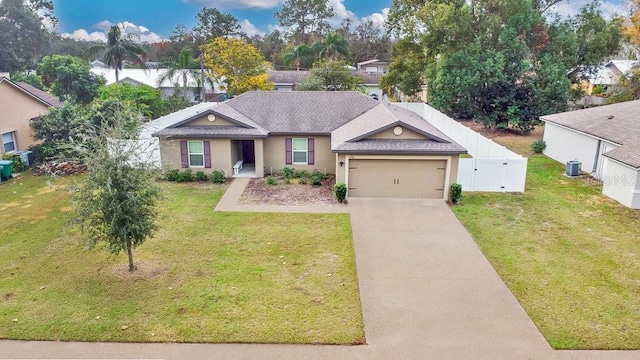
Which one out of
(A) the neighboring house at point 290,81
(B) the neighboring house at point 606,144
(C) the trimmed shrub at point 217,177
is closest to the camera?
(B) the neighboring house at point 606,144

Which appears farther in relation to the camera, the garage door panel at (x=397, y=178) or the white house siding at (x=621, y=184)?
the garage door panel at (x=397, y=178)

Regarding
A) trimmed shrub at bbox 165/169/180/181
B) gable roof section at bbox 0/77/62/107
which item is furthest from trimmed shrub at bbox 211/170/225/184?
gable roof section at bbox 0/77/62/107

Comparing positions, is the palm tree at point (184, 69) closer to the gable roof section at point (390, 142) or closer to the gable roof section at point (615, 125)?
the gable roof section at point (390, 142)

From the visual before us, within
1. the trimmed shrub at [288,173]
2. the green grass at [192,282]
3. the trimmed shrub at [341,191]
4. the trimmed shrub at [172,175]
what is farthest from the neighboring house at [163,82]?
the green grass at [192,282]

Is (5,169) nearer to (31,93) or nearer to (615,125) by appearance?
(31,93)

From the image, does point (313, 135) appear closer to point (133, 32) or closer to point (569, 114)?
point (569, 114)

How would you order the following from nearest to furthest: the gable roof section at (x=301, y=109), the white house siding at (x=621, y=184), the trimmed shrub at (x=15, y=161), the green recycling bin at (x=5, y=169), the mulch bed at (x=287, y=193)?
the white house siding at (x=621, y=184) → the mulch bed at (x=287, y=193) → the green recycling bin at (x=5, y=169) → the gable roof section at (x=301, y=109) → the trimmed shrub at (x=15, y=161)
